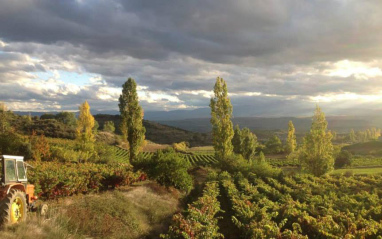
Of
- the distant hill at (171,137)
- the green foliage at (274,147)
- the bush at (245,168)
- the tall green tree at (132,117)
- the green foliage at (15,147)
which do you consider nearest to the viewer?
the bush at (245,168)

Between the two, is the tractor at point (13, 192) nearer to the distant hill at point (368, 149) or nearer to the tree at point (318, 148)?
the tree at point (318, 148)

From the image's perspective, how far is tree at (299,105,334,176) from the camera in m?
33.4

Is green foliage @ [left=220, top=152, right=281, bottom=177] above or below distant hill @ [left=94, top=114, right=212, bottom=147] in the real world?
above

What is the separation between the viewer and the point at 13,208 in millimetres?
8867

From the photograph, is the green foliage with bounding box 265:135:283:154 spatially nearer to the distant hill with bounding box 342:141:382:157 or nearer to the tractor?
the distant hill with bounding box 342:141:382:157

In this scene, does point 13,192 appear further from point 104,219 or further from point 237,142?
point 237,142

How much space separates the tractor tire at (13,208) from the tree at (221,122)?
32606 mm

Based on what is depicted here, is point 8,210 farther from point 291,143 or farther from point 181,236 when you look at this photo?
point 291,143

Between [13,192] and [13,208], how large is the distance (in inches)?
21.1

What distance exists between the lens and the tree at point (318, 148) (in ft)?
110

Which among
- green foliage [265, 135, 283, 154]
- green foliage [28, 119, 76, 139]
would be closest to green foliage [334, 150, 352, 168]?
green foliage [265, 135, 283, 154]

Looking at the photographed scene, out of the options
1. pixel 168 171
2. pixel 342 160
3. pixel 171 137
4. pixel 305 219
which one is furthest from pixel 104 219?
pixel 171 137

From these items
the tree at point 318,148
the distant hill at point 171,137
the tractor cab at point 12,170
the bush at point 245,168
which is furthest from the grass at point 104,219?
the distant hill at point 171,137

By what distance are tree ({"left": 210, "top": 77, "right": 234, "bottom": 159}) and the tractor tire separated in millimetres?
32606
